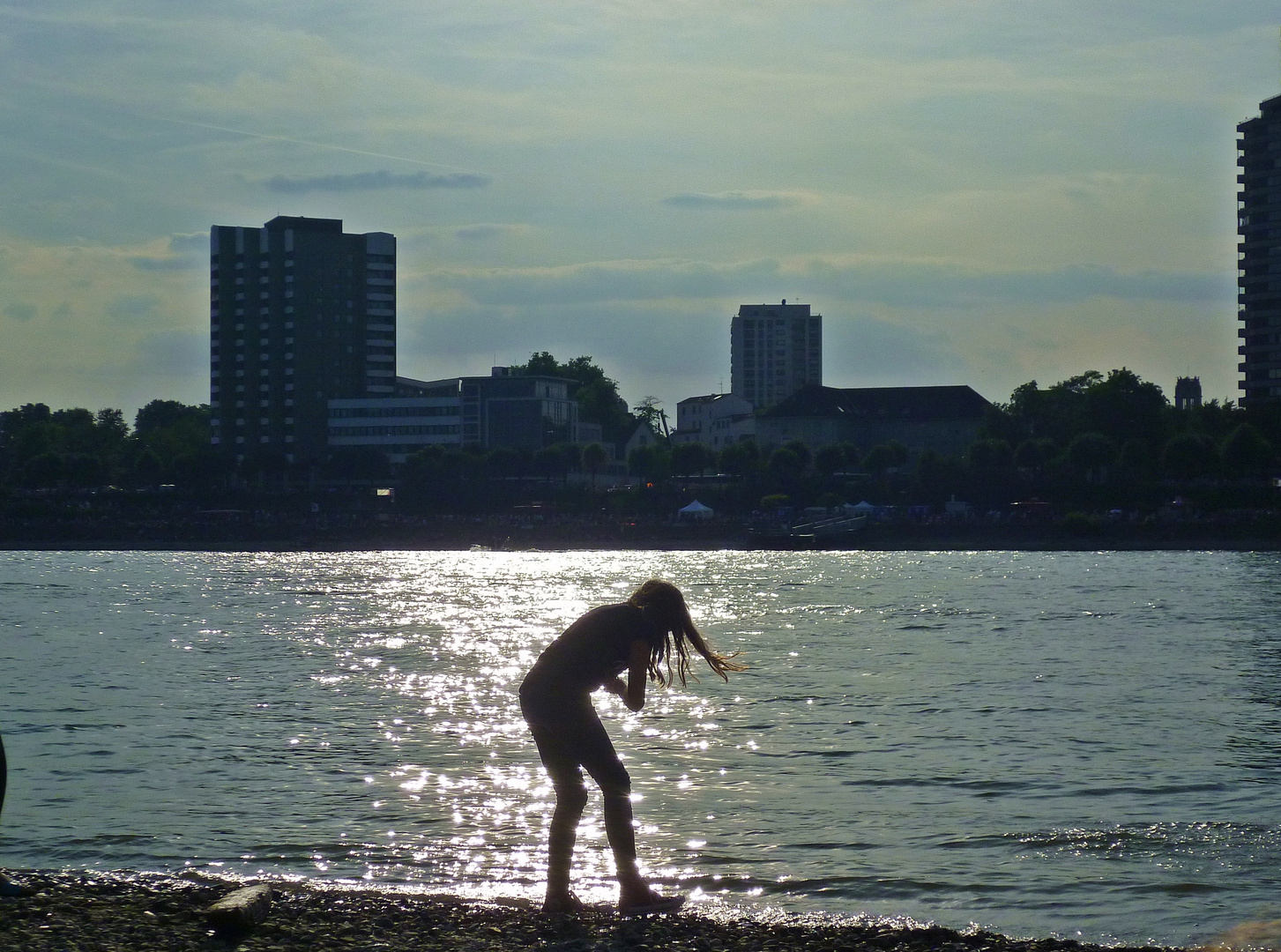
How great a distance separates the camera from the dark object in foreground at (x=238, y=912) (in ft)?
29.7

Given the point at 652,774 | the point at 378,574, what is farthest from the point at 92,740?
the point at 378,574

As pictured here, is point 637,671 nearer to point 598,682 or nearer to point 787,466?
point 598,682

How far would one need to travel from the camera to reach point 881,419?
160750 mm

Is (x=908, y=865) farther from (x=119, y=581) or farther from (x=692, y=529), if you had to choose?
(x=692, y=529)

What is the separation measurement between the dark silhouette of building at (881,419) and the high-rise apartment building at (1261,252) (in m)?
28.4

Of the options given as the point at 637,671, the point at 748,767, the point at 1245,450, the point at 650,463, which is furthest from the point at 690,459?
the point at 637,671

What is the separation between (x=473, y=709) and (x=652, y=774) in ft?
22.1

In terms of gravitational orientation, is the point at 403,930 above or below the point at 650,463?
below

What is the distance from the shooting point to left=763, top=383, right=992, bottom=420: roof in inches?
6216

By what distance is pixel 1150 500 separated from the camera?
118 metres

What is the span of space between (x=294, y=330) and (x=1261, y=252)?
4180 inches

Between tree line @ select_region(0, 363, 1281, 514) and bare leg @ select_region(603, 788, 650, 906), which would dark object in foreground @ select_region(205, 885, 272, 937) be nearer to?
bare leg @ select_region(603, 788, 650, 906)

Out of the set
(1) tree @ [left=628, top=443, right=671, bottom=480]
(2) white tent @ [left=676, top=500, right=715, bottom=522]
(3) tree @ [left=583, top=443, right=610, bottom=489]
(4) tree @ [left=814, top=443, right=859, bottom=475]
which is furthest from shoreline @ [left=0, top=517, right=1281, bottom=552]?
(1) tree @ [left=628, top=443, right=671, bottom=480]

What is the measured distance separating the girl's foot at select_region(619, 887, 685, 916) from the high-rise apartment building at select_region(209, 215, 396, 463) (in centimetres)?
15737
